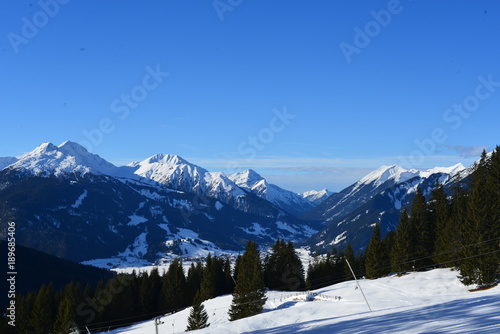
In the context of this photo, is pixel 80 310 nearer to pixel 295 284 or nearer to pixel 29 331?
pixel 29 331

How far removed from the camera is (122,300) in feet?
283

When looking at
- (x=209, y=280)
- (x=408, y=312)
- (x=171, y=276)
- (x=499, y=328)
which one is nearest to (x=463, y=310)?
(x=408, y=312)

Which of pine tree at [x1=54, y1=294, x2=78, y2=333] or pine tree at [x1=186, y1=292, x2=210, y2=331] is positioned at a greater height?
pine tree at [x1=54, y1=294, x2=78, y2=333]

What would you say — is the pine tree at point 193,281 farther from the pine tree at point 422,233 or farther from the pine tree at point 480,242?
the pine tree at point 480,242

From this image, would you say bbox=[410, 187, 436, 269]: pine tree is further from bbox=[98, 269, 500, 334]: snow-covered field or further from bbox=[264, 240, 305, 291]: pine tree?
bbox=[264, 240, 305, 291]: pine tree

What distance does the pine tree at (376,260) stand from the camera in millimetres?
74625

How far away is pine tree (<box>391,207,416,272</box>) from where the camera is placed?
68750 mm

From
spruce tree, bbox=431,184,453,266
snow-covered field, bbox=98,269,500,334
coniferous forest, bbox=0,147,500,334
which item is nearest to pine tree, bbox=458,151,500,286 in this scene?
coniferous forest, bbox=0,147,500,334

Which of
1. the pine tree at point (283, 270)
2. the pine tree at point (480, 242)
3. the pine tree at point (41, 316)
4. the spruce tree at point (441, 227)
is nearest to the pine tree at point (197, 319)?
the pine tree at point (41, 316)

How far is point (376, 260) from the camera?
251 feet

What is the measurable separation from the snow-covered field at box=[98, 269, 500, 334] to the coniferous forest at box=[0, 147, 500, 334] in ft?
12.5

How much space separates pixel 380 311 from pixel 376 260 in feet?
166

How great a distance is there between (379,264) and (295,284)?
23.3m

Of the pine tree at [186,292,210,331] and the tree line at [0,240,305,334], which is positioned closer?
the pine tree at [186,292,210,331]
